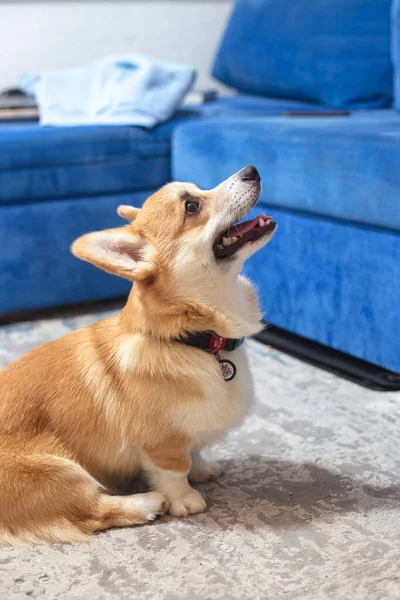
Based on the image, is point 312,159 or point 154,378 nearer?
point 154,378

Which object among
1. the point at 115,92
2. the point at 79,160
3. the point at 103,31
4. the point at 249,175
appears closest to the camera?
the point at 249,175

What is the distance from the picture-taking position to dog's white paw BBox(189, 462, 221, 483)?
1506 mm

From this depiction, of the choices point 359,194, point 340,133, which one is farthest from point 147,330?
point 340,133

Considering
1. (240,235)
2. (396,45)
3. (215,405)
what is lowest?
(215,405)

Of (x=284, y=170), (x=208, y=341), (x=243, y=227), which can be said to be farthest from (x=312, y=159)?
(x=208, y=341)

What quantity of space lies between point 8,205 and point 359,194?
1.10m

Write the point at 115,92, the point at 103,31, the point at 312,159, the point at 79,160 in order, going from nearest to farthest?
the point at 312,159 < the point at 79,160 < the point at 115,92 < the point at 103,31

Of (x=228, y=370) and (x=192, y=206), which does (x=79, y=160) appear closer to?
(x=192, y=206)

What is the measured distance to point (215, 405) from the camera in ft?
4.51

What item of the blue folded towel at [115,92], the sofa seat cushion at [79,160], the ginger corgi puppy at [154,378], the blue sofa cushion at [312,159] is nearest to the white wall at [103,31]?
the blue folded towel at [115,92]

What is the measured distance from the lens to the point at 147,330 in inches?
54.5

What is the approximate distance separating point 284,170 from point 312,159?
112mm

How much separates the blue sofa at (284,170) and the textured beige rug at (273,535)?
34 cm

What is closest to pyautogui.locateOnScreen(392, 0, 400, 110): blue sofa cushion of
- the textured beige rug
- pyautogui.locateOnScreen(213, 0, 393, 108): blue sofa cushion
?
pyautogui.locateOnScreen(213, 0, 393, 108): blue sofa cushion
